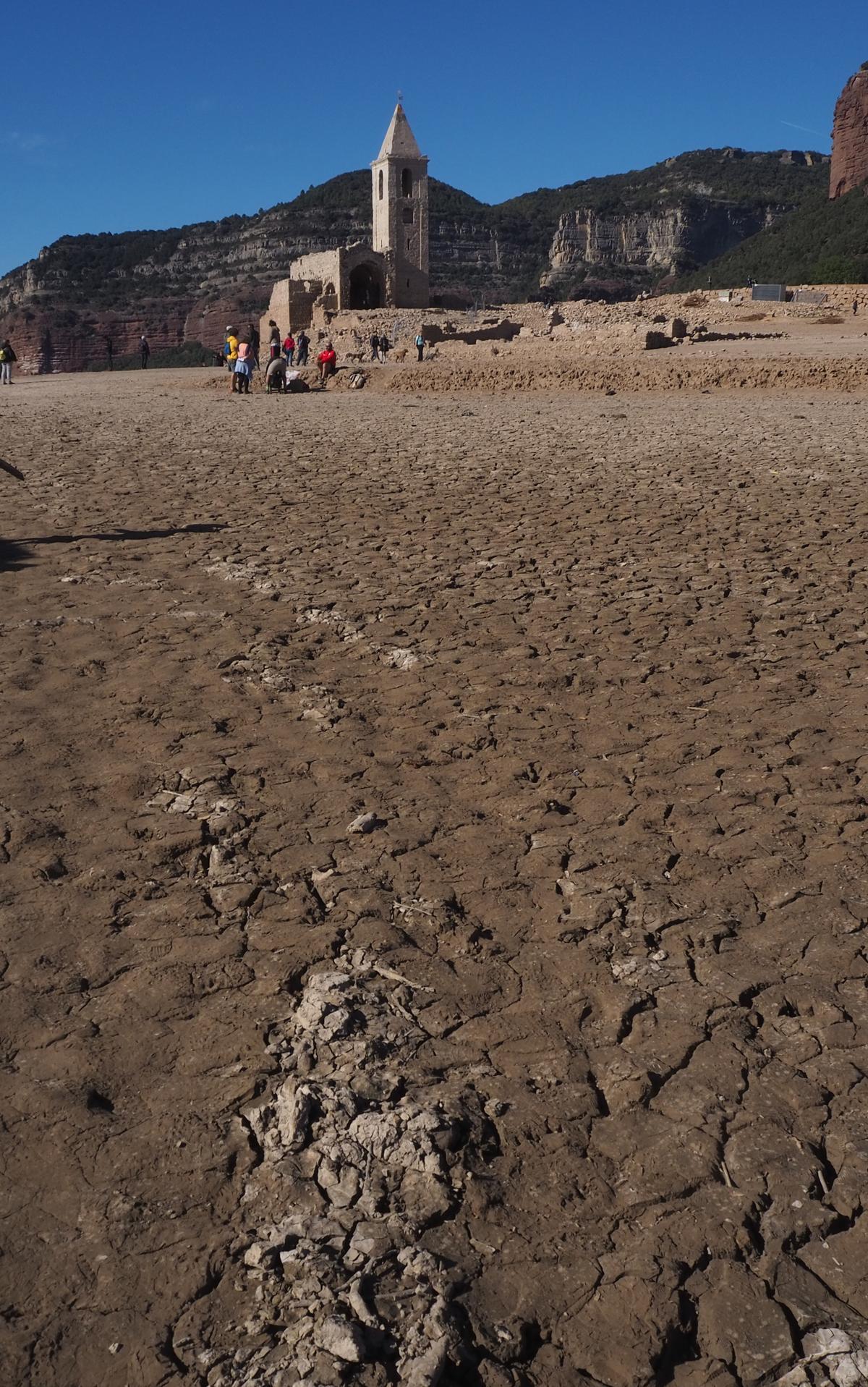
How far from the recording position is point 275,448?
11.8 meters

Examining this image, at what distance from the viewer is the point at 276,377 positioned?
831 inches

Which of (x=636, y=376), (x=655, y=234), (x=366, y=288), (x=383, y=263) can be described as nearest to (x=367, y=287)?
(x=366, y=288)

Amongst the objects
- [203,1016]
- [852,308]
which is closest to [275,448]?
[203,1016]

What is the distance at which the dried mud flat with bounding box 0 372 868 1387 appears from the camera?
188 cm

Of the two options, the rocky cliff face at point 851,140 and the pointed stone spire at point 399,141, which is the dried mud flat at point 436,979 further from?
the rocky cliff face at point 851,140

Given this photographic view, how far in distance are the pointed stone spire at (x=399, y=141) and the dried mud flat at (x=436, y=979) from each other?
145 ft

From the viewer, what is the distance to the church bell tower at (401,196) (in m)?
45.3

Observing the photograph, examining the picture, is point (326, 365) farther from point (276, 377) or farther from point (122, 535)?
point (122, 535)

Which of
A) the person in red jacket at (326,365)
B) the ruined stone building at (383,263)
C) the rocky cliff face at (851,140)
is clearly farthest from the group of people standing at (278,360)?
the rocky cliff face at (851,140)

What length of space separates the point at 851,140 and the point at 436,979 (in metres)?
86.1

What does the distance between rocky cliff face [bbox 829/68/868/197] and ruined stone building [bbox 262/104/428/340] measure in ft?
125

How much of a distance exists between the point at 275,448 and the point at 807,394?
27.0ft

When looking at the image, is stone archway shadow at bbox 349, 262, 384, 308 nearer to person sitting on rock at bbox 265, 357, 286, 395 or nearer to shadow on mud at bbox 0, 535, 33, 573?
person sitting on rock at bbox 265, 357, 286, 395

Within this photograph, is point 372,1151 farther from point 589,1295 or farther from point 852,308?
point 852,308
